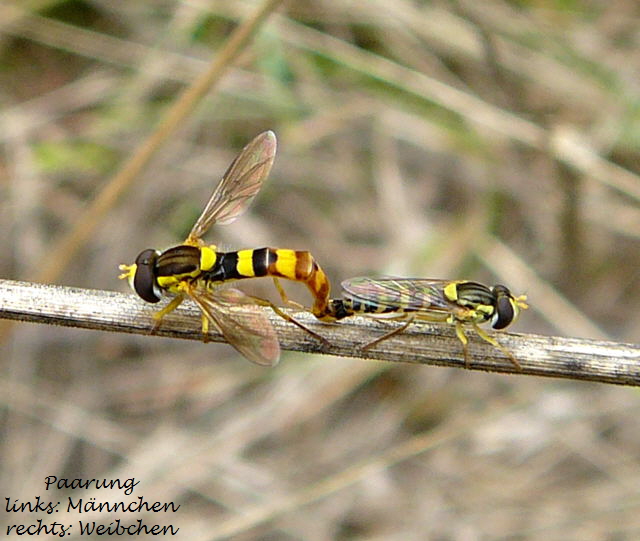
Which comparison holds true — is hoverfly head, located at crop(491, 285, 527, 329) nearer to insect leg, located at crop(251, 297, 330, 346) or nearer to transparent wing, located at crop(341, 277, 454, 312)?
transparent wing, located at crop(341, 277, 454, 312)

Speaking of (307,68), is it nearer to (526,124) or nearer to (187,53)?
(187,53)

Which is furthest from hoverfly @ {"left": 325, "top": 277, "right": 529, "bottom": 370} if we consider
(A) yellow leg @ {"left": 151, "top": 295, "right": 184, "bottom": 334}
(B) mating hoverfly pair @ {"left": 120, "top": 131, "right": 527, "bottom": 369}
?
(A) yellow leg @ {"left": 151, "top": 295, "right": 184, "bottom": 334}

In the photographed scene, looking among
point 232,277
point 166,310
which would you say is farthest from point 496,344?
point 166,310

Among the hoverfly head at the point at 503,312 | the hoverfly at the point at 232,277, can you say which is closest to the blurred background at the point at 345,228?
the hoverfly at the point at 232,277

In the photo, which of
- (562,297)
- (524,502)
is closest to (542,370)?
(524,502)

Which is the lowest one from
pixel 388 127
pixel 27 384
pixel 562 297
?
pixel 27 384

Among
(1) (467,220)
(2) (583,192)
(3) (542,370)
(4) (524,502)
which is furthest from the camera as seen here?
(1) (467,220)
